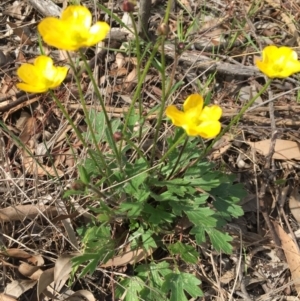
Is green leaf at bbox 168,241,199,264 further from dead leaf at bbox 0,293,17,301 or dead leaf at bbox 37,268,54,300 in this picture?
dead leaf at bbox 0,293,17,301

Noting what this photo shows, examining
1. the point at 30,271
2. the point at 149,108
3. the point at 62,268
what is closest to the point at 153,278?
the point at 62,268

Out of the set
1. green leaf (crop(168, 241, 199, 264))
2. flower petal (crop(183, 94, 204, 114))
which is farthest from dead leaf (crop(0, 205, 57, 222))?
flower petal (crop(183, 94, 204, 114))

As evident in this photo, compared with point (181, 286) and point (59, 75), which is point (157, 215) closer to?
point (181, 286)

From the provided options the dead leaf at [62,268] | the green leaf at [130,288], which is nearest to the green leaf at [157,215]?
the green leaf at [130,288]

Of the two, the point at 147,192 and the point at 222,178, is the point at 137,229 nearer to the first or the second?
the point at 147,192

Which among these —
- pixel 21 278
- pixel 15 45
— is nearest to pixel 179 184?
pixel 21 278

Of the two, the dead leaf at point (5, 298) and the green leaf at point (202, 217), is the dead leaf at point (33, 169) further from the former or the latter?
the green leaf at point (202, 217)
